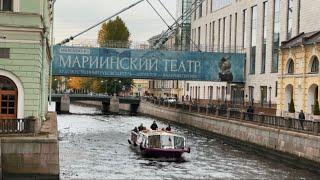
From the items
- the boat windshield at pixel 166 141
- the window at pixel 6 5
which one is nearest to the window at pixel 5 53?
the window at pixel 6 5

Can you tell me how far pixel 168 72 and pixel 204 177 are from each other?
165 feet

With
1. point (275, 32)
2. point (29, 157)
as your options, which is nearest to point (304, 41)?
point (275, 32)

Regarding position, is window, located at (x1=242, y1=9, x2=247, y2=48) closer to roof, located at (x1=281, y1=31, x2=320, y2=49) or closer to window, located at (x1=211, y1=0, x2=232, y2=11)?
window, located at (x1=211, y1=0, x2=232, y2=11)

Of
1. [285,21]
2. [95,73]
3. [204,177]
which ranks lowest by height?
[204,177]

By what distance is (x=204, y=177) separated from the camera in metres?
36.2

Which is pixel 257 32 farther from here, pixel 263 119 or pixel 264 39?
pixel 263 119

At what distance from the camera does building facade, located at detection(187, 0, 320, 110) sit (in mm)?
76244

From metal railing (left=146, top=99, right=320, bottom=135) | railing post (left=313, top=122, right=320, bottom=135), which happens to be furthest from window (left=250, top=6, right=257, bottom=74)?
railing post (left=313, top=122, right=320, bottom=135)

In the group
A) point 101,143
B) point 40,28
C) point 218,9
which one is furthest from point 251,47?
point 40,28

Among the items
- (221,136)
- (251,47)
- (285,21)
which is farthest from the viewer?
(251,47)

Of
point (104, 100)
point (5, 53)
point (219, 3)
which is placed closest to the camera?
point (5, 53)

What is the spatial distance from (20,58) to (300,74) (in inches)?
1168

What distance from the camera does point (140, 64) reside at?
84.7m

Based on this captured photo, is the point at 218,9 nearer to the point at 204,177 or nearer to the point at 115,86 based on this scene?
the point at 115,86
